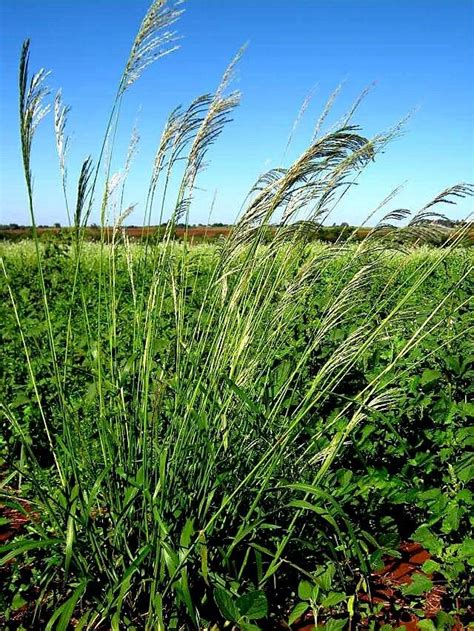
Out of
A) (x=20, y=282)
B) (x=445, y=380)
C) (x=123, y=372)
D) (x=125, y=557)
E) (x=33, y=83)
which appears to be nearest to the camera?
(x=33, y=83)

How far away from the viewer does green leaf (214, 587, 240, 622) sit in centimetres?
170

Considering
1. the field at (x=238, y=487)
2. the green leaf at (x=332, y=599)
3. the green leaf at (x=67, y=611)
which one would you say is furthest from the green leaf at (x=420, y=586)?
the green leaf at (x=67, y=611)

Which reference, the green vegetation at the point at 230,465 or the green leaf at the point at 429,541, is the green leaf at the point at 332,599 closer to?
the green vegetation at the point at 230,465

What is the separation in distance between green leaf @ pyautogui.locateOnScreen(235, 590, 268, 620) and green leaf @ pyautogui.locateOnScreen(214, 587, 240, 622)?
0.10ft

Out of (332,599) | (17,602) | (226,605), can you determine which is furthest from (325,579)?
(17,602)

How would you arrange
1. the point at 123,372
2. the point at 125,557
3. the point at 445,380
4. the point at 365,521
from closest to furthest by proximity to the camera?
the point at 125,557 → the point at 123,372 → the point at 365,521 → the point at 445,380

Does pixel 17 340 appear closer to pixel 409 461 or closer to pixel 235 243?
pixel 235 243

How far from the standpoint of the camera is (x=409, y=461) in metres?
2.31

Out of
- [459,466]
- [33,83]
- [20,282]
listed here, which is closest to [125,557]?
→ [459,466]

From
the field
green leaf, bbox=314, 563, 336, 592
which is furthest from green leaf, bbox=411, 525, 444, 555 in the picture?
green leaf, bbox=314, 563, 336, 592

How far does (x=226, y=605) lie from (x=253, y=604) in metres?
0.08

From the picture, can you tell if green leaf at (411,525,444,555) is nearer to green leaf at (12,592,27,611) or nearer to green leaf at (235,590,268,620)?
green leaf at (235,590,268,620)

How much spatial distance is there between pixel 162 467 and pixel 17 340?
7.81 ft

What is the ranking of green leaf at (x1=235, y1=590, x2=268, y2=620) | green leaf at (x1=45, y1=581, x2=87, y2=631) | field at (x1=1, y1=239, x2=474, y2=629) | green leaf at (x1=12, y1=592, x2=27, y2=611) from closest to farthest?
green leaf at (x1=45, y1=581, x2=87, y2=631)
green leaf at (x1=235, y1=590, x2=268, y2=620)
field at (x1=1, y1=239, x2=474, y2=629)
green leaf at (x1=12, y1=592, x2=27, y2=611)
